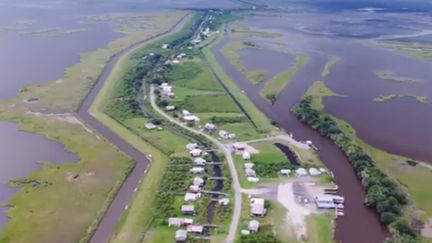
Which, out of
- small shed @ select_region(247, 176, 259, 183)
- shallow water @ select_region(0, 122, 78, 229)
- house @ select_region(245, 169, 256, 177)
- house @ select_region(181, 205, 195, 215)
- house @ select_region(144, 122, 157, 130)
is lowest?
shallow water @ select_region(0, 122, 78, 229)

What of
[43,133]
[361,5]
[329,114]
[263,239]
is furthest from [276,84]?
[361,5]

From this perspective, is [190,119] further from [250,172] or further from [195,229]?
[195,229]

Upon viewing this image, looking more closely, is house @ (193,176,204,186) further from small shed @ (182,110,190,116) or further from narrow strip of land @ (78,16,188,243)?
small shed @ (182,110,190,116)

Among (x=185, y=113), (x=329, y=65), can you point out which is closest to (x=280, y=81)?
(x=329, y=65)

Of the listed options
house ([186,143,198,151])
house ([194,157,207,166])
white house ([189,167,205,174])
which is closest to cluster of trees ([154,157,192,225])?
white house ([189,167,205,174])

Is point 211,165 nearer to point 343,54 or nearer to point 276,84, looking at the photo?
point 276,84

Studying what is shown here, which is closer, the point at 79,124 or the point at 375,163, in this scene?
the point at 375,163

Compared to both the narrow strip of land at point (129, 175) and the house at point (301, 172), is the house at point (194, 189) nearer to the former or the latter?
the narrow strip of land at point (129, 175)

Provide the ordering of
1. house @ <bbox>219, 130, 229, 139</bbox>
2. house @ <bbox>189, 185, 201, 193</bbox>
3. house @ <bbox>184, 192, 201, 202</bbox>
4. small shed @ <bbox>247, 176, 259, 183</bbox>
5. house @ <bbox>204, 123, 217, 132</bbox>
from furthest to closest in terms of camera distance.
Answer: house @ <bbox>204, 123, 217, 132</bbox> → house @ <bbox>219, 130, 229, 139</bbox> → small shed @ <bbox>247, 176, 259, 183</bbox> → house @ <bbox>189, 185, 201, 193</bbox> → house @ <bbox>184, 192, 201, 202</bbox>
